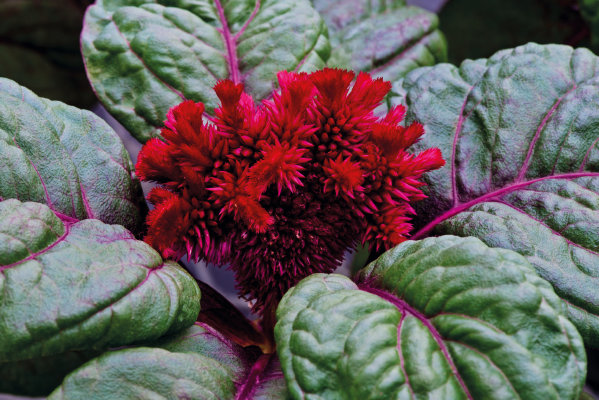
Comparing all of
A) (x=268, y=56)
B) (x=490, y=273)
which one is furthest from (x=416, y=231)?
(x=268, y=56)

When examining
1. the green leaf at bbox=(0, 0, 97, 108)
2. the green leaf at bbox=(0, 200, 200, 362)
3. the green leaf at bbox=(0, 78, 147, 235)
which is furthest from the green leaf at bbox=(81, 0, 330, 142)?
the green leaf at bbox=(0, 0, 97, 108)

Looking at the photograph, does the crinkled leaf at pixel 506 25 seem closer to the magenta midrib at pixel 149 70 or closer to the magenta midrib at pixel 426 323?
the magenta midrib at pixel 149 70

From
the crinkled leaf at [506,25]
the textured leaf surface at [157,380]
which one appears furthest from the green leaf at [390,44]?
the textured leaf surface at [157,380]

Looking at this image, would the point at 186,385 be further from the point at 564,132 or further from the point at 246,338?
the point at 564,132

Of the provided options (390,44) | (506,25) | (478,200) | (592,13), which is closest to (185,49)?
(390,44)

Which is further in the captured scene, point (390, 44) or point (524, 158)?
point (390, 44)

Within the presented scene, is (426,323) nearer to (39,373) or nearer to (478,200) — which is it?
(478,200)
